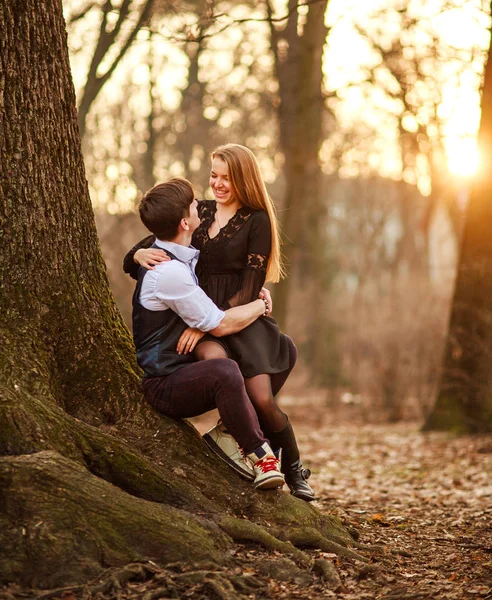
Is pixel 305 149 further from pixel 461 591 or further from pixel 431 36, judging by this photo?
pixel 461 591

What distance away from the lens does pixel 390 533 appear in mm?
5078

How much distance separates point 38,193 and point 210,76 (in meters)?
15.6

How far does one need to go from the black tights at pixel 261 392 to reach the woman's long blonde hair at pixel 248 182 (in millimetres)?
639

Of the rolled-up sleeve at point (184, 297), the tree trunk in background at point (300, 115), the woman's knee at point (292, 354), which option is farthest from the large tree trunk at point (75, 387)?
the tree trunk in background at point (300, 115)

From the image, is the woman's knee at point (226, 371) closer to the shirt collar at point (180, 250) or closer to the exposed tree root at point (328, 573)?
the shirt collar at point (180, 250)

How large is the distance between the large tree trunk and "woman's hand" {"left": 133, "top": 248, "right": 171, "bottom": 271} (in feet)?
1.03

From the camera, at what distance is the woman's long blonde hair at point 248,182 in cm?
459

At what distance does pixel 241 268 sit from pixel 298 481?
4.33ft

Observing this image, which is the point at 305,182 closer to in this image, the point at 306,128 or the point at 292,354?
the point at 306,128

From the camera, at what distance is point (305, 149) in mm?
13664

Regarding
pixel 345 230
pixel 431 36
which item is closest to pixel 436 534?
pixel 431 36

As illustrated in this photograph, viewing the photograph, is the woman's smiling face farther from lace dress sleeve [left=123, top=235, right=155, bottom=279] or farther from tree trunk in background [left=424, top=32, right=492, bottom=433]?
tree trunk in background [left=424, top=32, right=492, bottom=433]

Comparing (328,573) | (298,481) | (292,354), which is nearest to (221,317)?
(292,354)

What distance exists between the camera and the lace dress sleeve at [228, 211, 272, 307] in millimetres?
4539
